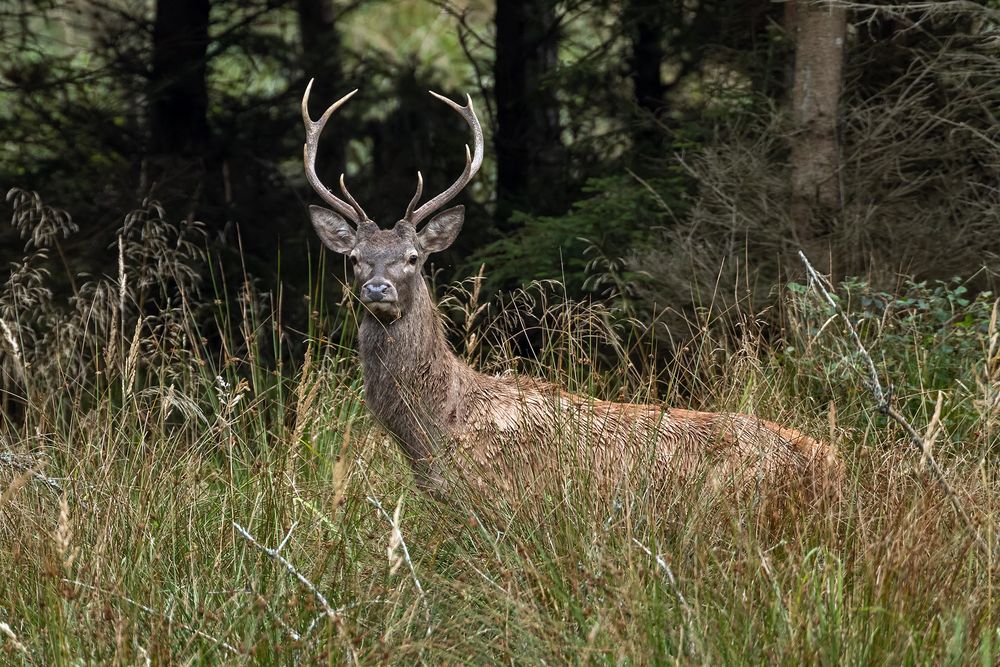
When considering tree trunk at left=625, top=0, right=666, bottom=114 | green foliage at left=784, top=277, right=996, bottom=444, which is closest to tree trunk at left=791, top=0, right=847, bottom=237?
tree trunk at left=625, top=0, right=666, bottom=114

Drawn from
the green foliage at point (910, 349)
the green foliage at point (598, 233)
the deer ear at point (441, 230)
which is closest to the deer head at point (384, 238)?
the deer ear at point (441, 230)

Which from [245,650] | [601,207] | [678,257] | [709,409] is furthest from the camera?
[601,207]

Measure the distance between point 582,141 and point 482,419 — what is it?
4739mm

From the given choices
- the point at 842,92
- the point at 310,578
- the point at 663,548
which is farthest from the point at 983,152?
the point at 310,578

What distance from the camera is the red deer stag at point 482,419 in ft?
13.2

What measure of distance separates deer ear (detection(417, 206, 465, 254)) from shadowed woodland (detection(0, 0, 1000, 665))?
0.38m

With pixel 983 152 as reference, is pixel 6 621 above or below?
below

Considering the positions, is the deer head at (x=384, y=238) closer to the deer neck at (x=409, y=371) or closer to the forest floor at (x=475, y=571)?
the deer neck at (x=409, y=371)

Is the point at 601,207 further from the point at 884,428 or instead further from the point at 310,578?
the point at 310,578

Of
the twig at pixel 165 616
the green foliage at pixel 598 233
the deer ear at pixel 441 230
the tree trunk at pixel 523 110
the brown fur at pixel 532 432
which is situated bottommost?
the twig at pixel 165 616

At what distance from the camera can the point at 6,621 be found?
3.68 m

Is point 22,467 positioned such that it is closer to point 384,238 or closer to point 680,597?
point 384,238

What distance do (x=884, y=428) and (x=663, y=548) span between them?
5.63 feet

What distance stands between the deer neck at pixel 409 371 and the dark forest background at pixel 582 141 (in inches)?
51.7
